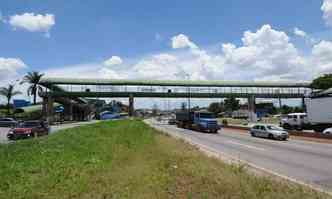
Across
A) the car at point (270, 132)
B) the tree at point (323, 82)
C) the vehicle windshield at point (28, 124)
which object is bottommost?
the car at point (270, 132)

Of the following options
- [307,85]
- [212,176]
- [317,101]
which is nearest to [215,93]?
[307,85]

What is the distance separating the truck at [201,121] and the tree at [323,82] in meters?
53.1

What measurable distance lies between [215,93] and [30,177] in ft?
246

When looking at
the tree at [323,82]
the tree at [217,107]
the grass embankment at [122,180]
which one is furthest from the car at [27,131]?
the tree at [217,107]

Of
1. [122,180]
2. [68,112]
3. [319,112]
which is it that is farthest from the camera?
[68,112]

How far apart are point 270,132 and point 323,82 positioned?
211 ft

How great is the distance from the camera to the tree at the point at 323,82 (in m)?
83.1

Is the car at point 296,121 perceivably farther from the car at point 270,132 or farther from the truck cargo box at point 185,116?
the truck cargo box at point 185,116

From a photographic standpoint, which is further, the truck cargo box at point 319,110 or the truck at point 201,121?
the truck at point 201,121

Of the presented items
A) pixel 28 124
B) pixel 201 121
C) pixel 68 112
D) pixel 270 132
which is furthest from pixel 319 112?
pixel 68 112

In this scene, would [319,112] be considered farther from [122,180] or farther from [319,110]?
[122,180]

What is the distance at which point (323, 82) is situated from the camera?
83.6 m

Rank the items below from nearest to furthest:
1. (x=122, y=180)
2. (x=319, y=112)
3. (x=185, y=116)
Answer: (x=122, y=180) → (x=319, y=112) → (x=185, y=116)

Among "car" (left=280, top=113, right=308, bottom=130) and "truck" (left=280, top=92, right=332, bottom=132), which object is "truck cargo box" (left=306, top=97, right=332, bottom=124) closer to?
"truck" (left=280, top=92, right=332, bottom=132)
